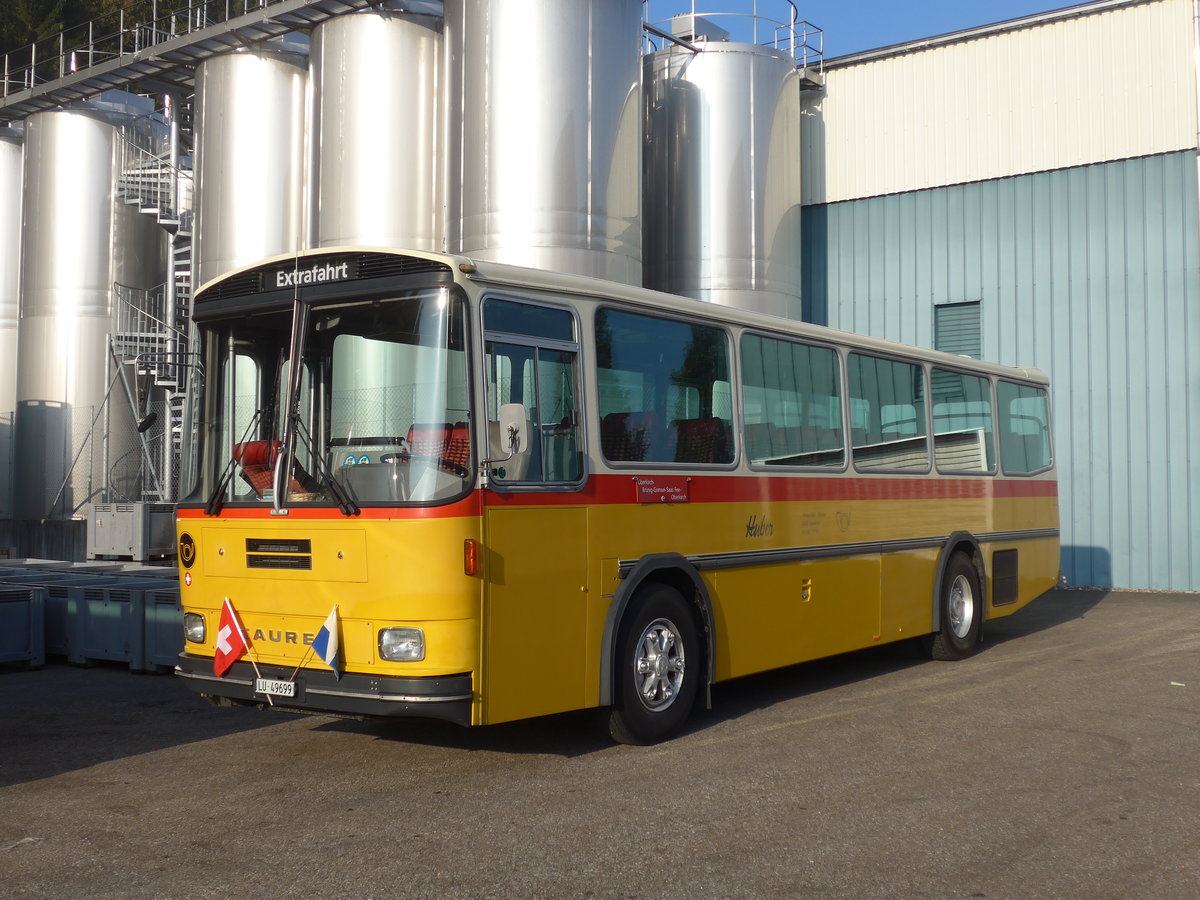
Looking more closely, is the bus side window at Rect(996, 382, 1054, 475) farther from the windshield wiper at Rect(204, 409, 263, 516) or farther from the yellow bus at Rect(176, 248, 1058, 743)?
the windshield wiper at Rect(204, 409, 263, 516)

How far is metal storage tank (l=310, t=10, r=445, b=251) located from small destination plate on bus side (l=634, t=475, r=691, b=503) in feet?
36.9

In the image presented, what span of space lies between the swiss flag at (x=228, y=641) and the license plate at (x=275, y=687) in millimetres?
259

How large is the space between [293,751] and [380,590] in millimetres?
1729

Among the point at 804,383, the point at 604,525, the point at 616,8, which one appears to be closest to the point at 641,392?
the point at 604,525

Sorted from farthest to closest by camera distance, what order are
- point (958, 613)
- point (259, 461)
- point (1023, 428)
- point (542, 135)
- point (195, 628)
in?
point (542, 135) < point (1023, 428) < point (958, 613) < point (195, 628) < point (259, 461)

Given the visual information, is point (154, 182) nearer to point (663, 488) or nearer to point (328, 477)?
point (663, 488)

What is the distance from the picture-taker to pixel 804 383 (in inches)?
393

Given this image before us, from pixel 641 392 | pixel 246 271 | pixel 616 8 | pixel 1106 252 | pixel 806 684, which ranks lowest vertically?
pixel 806 684

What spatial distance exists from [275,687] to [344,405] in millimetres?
1657

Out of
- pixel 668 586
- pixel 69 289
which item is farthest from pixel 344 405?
pixel 69 289

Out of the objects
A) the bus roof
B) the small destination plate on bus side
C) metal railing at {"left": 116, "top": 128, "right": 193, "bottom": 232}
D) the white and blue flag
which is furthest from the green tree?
the white and blue flag

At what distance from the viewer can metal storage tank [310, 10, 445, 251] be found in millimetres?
19109

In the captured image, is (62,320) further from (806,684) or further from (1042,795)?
(1042,795)

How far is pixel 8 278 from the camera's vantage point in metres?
30.2
